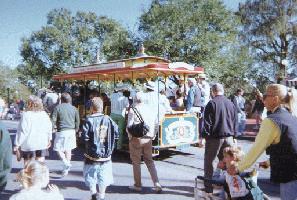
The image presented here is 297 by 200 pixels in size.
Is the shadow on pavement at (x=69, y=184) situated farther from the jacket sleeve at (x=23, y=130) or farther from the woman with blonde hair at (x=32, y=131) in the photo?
the jacket sleeve at (x=23, y=130)

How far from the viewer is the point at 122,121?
33.9 ft

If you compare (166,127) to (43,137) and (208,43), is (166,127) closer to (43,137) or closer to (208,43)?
(43,137)

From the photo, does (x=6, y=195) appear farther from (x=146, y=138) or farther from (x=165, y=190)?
(x=165, y=190)

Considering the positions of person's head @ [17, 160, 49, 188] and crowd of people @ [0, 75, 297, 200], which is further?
crowd of people @ [0, 75, 297, 200]

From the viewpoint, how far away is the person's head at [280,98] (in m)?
3.79

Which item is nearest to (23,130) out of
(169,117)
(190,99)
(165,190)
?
(165,190)

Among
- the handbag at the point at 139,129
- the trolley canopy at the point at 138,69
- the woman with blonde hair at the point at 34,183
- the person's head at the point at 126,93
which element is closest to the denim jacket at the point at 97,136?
the handbag at the point at 139,129

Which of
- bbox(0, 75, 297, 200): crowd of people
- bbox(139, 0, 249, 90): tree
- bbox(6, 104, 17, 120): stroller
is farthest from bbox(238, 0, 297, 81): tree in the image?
bbox(0, 75, 297, 200): crowd of people

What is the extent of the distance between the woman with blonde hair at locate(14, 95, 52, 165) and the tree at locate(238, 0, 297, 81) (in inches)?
1165

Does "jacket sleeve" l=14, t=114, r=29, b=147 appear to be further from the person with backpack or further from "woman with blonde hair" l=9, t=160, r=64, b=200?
"woman with blonde hair" l=9, t=160, r=64, b=200

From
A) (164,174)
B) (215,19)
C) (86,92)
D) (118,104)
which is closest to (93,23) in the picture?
(215,19)

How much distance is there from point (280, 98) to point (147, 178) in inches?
195

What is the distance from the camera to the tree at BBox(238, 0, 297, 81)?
3447 centimetres

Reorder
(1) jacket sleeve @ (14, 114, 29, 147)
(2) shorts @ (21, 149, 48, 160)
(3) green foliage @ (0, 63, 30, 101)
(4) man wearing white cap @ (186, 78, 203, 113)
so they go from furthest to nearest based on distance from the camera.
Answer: (3) green foliage @ (0, 63, 30, 101), (4) man wearing white cap @ (186, 78, 203, 113), (2) shorts @ (21, 149, 48, 160), (1) jacket sleeve @ (14, 114, 29, 147)
